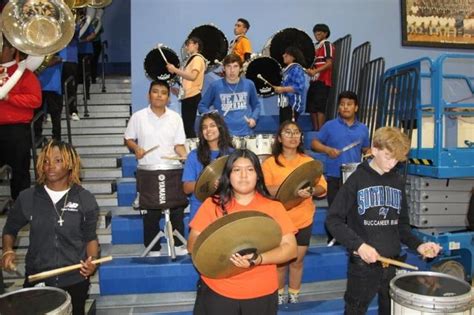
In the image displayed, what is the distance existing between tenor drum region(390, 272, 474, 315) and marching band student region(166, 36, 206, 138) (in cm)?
415

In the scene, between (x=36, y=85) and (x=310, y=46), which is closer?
(x=36, y=85)

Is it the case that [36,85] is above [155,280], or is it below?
above

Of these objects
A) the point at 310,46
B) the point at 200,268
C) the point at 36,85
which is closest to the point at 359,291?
the point at 200,268

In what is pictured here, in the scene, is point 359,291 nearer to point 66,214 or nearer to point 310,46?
point 66,214

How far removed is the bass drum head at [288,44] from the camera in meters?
7.34

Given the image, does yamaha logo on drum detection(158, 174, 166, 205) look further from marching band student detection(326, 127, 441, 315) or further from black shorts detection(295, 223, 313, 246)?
marching band student detection(326, 127, 441, 315)

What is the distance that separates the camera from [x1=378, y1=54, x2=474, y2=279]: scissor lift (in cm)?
480

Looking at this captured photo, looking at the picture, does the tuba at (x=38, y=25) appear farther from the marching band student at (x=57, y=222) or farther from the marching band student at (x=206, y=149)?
the marching band student at (x=57, y=222)

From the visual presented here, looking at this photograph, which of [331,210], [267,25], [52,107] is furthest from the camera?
[267,25]

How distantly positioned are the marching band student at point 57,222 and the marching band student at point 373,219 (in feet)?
4.52

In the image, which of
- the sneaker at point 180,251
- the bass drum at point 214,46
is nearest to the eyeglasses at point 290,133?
the sneaker at point 180,251

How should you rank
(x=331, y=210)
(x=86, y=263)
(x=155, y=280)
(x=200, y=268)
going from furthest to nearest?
(x=155, y=280)
(x=331, y=210)
(x=86, y=263)
(x=200, y=268)

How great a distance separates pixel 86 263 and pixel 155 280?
168cm

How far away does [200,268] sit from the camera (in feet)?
7.52
